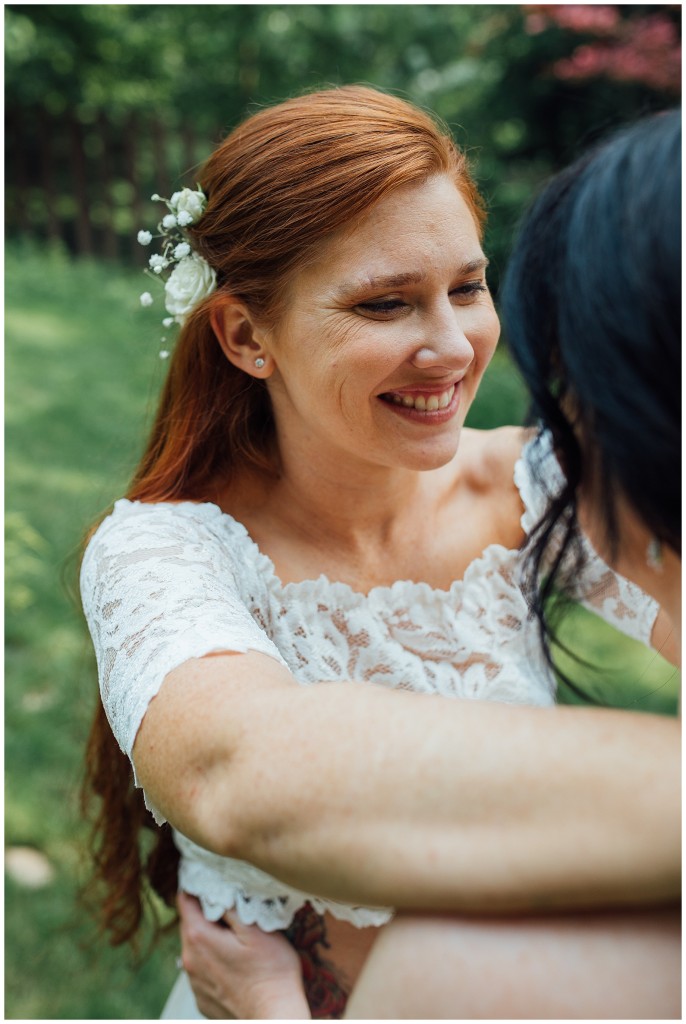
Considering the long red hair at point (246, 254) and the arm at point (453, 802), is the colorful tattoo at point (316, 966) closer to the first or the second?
the long red hair at point (246, 254)

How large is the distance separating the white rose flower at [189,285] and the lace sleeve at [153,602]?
412mm

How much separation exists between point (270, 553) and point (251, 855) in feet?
2.67

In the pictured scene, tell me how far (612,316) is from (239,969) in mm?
1311

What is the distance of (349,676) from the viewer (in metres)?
1.89

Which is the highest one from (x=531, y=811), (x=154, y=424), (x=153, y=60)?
(x=153, y=60)

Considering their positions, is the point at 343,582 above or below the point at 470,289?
below

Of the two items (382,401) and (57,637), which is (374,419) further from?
(57,637)

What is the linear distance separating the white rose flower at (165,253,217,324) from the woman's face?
0.20 meters

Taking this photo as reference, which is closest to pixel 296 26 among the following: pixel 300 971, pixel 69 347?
pixel 69 347

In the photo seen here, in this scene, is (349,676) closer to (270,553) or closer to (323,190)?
(270,553)

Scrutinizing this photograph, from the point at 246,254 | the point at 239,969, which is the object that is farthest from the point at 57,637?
the point at 246,254

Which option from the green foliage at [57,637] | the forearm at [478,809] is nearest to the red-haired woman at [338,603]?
the forearm at [478,809]

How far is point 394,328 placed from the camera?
1664mm

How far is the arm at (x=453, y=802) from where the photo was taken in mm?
1046
